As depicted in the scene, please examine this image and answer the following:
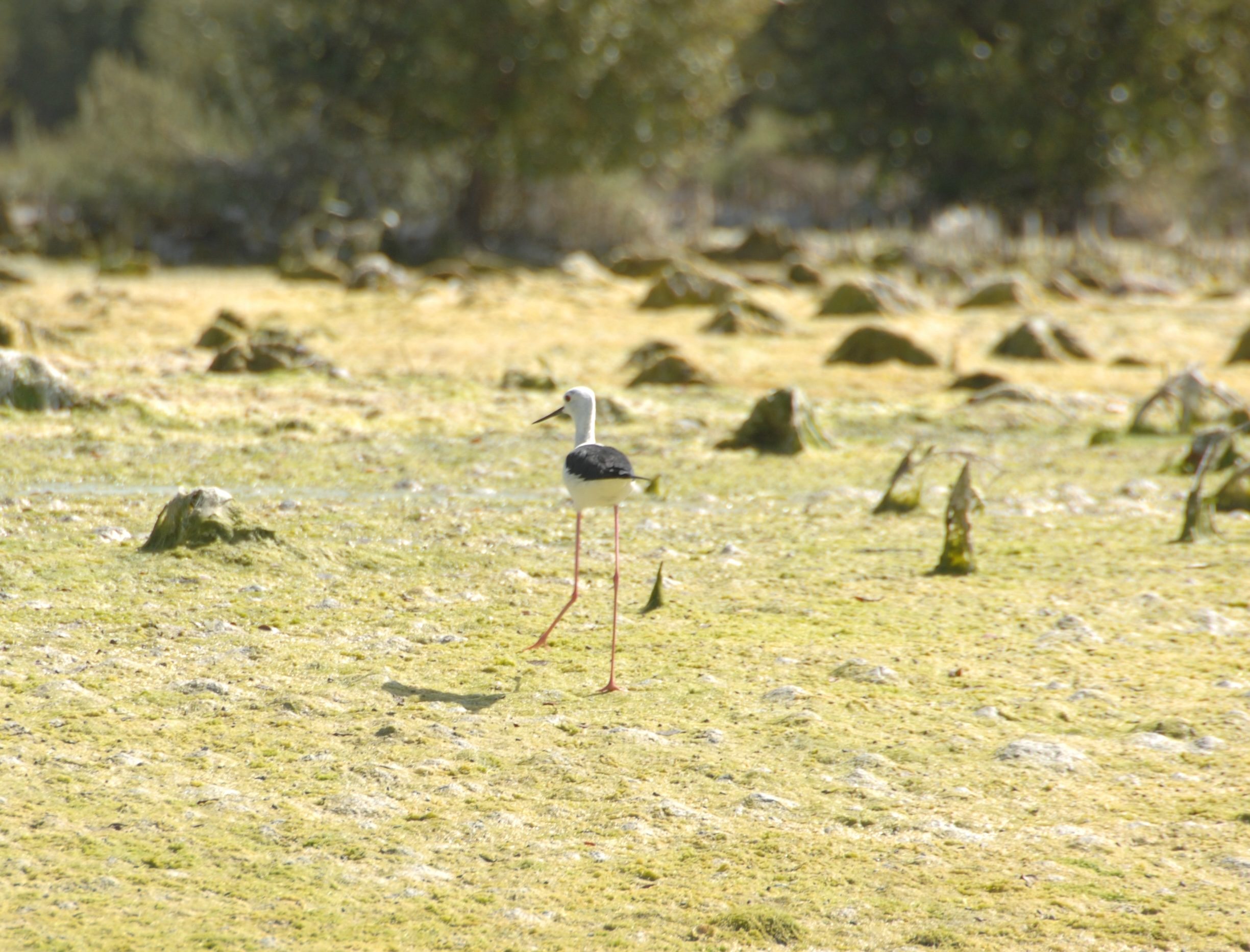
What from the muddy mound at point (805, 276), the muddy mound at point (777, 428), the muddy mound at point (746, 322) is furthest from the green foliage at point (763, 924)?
the muddy mound at point (805, 276)

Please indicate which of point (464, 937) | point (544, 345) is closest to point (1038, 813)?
point (464, 937)

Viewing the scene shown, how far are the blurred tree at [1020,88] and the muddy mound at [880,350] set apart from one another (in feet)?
45.1

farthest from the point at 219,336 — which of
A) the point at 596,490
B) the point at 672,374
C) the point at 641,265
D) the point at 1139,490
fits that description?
the point at 641,265

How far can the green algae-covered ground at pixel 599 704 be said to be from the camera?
3.37 m

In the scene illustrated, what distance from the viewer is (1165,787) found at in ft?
13.6

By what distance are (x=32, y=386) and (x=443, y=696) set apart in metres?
5.36

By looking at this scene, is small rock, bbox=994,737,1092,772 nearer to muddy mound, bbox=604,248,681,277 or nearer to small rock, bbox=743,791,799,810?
small rock, bbox=743,791,799,810

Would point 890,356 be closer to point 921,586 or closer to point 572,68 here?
point 921,586

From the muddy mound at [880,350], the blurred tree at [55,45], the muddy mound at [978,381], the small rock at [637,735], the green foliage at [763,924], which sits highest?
the blurred tree at [55,45]

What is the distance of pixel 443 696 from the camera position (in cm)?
461

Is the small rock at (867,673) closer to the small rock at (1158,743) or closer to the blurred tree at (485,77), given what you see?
the small rock at (1158,743)

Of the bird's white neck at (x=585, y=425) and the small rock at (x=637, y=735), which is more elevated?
the bird's white neck at (x=585, y=425)

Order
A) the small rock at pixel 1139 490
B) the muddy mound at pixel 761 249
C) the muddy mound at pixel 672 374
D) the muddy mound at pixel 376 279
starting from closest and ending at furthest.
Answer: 1. the small rock at pixel 1139 490
2. the muddy mound at pixel 672 374
3. the muddy mound at pixel 376 279
4. the muddy mound at pixel 761 249

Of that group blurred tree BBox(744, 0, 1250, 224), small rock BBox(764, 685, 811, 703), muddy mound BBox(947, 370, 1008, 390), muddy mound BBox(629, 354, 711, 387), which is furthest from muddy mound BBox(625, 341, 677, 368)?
blurred tree BBox(744, 0, 1250, 224)
